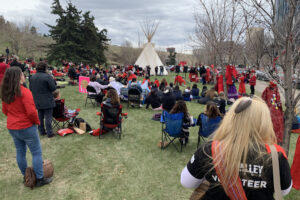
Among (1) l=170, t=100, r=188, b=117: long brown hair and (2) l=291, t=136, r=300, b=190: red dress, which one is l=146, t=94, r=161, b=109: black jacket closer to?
(1) l=170, t=100, r=188, b=117: long brown hair

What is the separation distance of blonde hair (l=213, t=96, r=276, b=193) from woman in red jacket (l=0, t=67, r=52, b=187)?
2.78 meters

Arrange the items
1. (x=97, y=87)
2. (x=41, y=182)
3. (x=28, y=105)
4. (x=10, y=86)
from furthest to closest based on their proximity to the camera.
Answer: (x=97, y=87) → (x=41, y=182) → (x=28, y=105) → (x=10, y=86)

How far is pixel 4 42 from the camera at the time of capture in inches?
1437

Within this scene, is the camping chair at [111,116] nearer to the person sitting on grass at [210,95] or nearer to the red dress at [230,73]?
the person sitting on grass at [210,95]

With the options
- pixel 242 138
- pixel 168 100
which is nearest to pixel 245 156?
pixel 242 138

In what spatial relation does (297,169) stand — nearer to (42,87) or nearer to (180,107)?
(180,107)

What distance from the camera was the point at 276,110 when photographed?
17.4ft

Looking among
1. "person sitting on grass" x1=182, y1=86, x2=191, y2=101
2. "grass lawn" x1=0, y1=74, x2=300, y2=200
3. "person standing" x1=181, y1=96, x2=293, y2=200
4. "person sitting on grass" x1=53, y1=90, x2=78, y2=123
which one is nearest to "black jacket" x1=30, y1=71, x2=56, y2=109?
"person sitting on grass" x1=53, y1=90, x2=78, y2=123

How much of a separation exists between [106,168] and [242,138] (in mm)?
3431

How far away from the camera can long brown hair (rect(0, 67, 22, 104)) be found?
282cm

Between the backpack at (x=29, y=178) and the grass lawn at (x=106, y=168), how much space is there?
0.34ft

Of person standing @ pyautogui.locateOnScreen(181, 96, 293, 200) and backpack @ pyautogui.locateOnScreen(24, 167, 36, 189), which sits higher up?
person standing @ pyautogui.locateOnScreen(181, 96, 293, 200)

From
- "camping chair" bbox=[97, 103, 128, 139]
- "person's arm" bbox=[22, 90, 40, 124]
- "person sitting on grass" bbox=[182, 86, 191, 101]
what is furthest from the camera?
"person sitting on grass" bbox=[182, 86, 191, 101]

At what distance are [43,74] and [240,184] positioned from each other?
15.8 feet
